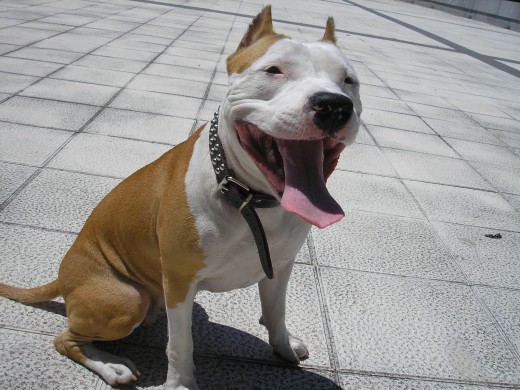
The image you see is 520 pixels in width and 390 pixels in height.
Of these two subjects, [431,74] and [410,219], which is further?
[431,74]

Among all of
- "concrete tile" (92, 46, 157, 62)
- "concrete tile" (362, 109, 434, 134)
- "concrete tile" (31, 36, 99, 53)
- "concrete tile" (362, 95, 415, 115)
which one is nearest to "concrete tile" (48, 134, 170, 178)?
"concrete tile" (362, 109, 434, 134)

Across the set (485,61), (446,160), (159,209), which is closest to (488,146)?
(446,160)

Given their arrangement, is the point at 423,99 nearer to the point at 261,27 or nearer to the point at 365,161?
the point at 365,161

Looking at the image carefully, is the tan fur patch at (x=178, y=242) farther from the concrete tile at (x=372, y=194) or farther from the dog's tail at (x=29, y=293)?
the concrete tile at (x=372, y=194)

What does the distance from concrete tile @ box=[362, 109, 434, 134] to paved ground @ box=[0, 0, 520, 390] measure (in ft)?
0.11

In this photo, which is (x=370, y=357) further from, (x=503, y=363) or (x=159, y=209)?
(x=159, y=209)

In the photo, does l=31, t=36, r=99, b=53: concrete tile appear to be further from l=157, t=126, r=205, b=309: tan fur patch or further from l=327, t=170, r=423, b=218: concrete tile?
l=157, t=126, r=205, b=309: tan fur patch

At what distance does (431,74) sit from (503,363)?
7.99m

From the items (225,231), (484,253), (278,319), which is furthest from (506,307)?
(225,231)

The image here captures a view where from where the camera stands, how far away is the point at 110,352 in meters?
2.24

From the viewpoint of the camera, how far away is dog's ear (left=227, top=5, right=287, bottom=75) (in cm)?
184

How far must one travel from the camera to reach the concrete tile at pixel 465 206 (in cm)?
402

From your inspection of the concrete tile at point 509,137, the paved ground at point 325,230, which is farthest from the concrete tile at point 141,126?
the concrete tile at point 509,137

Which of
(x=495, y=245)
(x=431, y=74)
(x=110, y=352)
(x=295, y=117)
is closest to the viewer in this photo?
(x=295, y=117)
